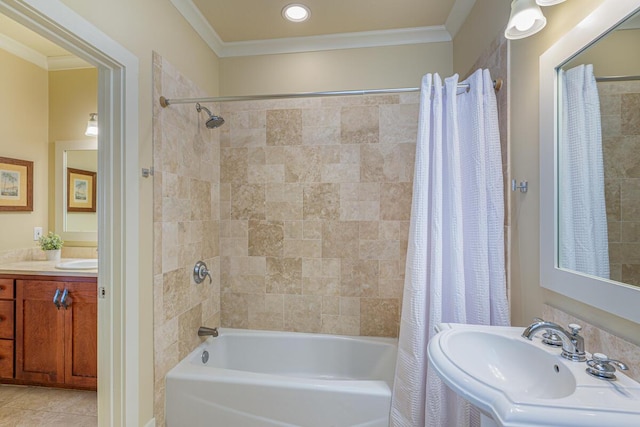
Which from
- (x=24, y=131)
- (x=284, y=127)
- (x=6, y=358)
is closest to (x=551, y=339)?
(x=284, y=127)

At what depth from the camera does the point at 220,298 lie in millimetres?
2461

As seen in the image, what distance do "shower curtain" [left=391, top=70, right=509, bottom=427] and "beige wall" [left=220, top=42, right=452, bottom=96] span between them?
819 millimetres

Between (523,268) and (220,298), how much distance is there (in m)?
2.11

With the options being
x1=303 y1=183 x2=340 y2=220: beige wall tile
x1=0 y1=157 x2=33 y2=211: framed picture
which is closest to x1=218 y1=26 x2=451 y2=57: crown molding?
x1=303 y1=183 x2=340 y2=220: beige wall tile

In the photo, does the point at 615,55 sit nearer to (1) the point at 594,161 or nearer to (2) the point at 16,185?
(1) the point at 594,161

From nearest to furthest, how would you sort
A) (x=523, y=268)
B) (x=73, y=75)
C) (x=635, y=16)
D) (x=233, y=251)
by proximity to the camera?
(x=635, y=16) < (x=523, y=268) < (x=233, y=251) < (x=73, y=75)

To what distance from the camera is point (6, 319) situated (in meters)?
2.18

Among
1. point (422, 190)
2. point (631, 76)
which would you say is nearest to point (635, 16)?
point (631, 76)

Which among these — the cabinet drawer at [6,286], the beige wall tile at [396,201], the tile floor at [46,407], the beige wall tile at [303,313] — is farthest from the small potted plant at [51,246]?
the beige wall tile at [396,201]

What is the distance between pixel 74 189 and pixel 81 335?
1.35 meters

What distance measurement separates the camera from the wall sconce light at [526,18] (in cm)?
108

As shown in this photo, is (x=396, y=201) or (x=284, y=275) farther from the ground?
(x=396, y=201)

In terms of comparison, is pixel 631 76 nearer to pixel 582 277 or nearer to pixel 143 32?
pixel 582 277

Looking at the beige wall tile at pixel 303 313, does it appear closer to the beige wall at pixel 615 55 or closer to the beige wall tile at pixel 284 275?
the beige wall tile at pixel 284 275
